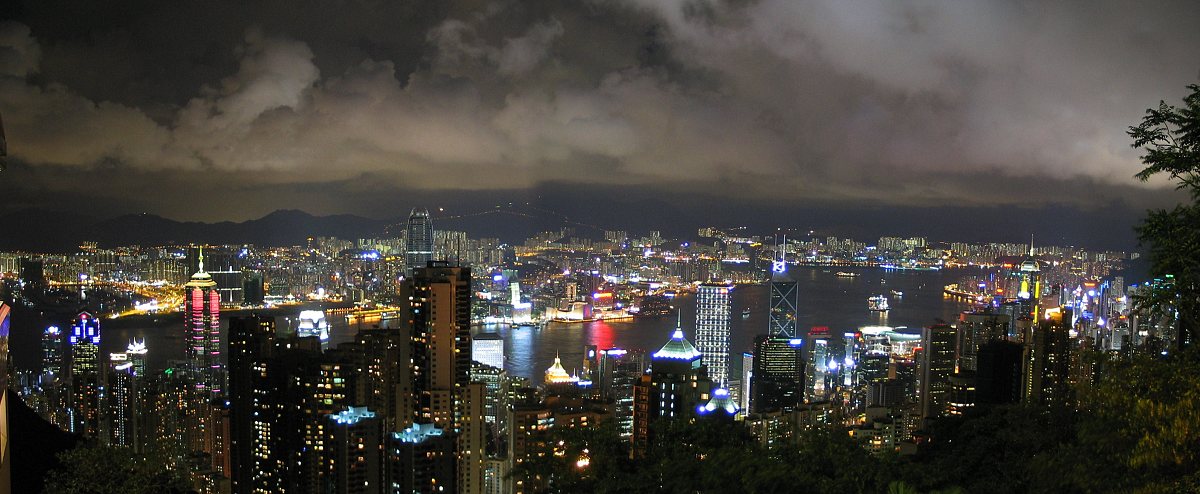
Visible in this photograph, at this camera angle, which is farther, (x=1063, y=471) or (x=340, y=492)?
(x=340, y=492)

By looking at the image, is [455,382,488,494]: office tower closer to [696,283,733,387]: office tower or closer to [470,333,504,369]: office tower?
[470,333,504,369]: office tower

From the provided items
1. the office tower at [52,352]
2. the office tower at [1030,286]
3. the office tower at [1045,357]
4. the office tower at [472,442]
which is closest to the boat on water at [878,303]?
the office tower at [1030,286]

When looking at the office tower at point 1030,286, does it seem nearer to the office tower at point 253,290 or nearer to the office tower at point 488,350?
the office tower at point 488,350

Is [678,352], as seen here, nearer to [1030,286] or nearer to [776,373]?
[776,373]

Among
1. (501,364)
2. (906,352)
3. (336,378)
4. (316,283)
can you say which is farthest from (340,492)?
(906,352)

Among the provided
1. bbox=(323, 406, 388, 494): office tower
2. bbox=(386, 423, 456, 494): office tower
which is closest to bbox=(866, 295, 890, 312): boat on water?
bbox=(386, 423, 456, 494): office tower

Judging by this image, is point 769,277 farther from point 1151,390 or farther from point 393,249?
point 1151,390
